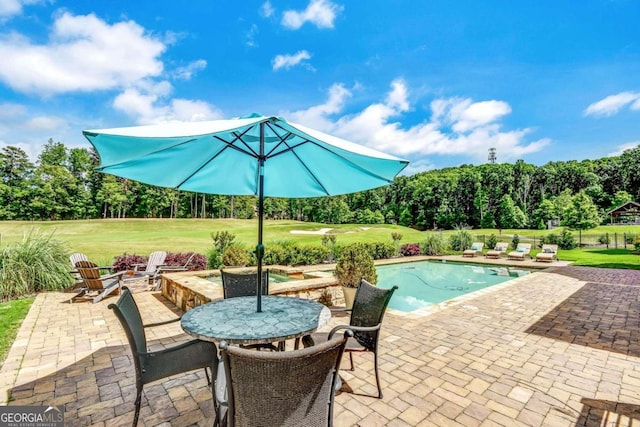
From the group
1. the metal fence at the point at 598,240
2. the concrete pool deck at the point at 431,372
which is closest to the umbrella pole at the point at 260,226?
the concrete pool deck at the point at 431,372

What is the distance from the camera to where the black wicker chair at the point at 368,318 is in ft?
7.98

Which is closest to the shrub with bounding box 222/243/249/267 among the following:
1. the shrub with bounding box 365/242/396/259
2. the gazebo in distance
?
the shrub with bounding box 365/242/396/259

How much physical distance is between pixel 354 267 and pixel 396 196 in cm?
4312

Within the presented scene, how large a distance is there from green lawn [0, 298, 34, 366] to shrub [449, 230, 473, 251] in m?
17.3

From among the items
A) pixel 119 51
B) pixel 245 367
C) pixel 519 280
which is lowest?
pixel 519 280

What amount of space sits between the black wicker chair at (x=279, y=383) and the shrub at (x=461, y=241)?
17392 mm

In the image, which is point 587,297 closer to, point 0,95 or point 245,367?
point 245,367

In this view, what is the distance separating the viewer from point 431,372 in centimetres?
290

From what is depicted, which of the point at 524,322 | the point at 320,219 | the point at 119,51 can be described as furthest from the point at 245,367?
the point at 320,219

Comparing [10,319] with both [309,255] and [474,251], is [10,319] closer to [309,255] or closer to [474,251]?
[309,255]

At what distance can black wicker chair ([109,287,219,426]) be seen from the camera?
1890mm

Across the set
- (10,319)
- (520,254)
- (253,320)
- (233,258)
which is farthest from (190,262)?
(520,254)

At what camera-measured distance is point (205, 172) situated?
315 centimetres

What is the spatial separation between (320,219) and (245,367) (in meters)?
43.0
